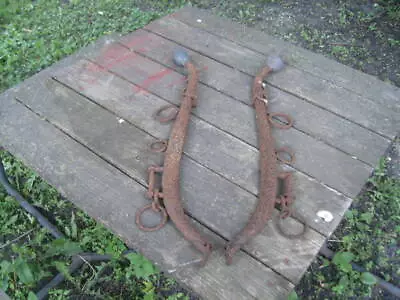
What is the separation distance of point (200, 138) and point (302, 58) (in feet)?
3.48

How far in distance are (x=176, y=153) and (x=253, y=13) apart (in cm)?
289

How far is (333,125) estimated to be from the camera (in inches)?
84.0

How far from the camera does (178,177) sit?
1844 millimetres

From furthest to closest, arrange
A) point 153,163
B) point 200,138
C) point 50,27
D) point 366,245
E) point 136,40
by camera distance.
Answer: point 50,27, point 136,40, point 366,245, point 200,138, point 153,163

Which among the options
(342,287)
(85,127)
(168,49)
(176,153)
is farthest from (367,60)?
(85,127)

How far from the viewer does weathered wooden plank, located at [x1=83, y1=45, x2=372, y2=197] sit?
6.12 ft

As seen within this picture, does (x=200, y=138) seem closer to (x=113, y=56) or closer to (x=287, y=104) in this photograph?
(x=287, y=104)

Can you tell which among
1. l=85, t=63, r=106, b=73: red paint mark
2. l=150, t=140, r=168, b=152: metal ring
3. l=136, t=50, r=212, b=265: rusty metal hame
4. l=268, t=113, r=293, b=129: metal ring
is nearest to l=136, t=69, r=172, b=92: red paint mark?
l=136, t=50, r=212, b=265: rusty metal hame

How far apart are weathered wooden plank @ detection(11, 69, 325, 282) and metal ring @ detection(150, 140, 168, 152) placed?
0.03 metres

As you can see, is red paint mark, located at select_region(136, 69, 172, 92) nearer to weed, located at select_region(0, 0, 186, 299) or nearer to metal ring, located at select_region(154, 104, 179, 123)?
metal ring, located at select_region(154, 104, 179, 123)

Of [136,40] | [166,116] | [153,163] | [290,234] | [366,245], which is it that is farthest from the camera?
[136,40]

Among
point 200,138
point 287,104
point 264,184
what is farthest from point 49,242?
point 287,104

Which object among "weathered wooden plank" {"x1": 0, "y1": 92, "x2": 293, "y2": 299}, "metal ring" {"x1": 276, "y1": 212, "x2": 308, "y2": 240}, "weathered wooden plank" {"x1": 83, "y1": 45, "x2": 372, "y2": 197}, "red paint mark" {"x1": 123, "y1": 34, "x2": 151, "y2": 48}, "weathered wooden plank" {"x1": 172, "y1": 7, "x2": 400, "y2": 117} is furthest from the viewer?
"red paint mark" {"x1": 123, "y1": 34, "x2": 151, "y2": 48}

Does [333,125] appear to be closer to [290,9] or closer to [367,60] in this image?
[367,60]
